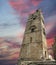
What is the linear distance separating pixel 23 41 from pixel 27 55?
4416 millimetres

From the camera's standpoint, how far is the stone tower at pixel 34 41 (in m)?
32.9

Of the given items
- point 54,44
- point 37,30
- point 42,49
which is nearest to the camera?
point 42,49

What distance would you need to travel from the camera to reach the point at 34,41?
3494cm

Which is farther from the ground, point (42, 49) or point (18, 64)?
point (42, 49)

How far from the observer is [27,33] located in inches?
1475

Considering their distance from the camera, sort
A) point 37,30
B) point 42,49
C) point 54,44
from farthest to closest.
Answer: point 54,44 → point 37,30 → point 42,49

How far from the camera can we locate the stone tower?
32938 millimetres

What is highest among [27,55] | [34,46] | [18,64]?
[34,46]

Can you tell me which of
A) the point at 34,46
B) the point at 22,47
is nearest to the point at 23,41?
the point at 22,47

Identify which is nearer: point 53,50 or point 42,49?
point 42,49

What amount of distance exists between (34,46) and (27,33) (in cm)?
472

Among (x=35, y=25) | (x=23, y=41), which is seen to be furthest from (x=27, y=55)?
(x=35, y=25)

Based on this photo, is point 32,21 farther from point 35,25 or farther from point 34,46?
point 34,46

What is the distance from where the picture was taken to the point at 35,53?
33.2 metres
